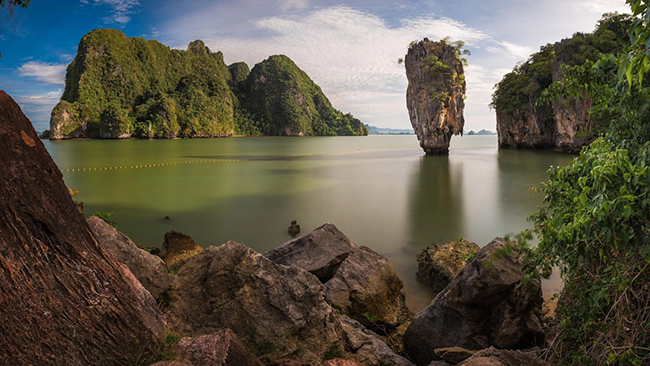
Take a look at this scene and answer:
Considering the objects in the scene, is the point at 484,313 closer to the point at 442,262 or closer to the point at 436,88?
the point at 442,262

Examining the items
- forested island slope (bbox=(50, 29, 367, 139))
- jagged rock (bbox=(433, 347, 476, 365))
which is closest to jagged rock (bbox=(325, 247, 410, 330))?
jagged rock (bbox=(433, 347, 476, 365))

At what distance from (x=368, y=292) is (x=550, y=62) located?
48.2 meters

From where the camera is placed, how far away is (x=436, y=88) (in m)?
37.3

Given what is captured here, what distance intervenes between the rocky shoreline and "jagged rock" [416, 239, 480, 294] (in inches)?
49.6

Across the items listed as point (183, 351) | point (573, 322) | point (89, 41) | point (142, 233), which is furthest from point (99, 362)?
point (89, 41)

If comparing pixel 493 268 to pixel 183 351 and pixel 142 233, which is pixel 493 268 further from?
pixel 142 233

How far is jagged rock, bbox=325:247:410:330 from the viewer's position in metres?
5.76

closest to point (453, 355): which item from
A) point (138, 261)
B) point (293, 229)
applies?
point (138, 261)


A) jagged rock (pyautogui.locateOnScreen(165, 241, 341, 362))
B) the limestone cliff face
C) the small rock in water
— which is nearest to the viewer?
jagged rock (pyautogui.locateOnScreen(165, 241, 341, 362))

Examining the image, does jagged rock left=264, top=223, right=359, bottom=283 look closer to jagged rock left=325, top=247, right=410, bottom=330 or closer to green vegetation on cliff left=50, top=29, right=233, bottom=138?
jagged rock left=325, top=247, right=410, bottom=330

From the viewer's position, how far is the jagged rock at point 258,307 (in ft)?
12.2

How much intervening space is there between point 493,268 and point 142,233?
11267 mm

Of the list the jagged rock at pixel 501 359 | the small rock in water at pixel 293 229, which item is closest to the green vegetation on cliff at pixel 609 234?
the jagged rock at pixel 501 359

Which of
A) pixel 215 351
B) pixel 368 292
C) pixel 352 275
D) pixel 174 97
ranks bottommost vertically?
pixel 368 292
